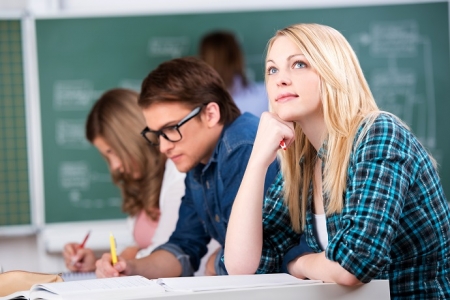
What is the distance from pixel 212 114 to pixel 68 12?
214 cm

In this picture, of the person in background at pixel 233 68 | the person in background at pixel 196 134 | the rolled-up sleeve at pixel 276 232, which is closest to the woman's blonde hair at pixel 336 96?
the rolled-up sleeve at pixel 276 232

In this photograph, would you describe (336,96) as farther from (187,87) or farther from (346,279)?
(187,87)

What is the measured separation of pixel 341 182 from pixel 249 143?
0.68 meters

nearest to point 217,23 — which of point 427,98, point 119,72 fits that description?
point 119,72

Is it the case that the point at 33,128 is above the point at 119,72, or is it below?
below

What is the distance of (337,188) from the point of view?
1.64 metres

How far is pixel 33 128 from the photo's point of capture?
421 centimetres

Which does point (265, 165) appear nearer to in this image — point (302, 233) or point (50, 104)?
point (302, 233)

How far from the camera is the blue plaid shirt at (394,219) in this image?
1464 millimetres

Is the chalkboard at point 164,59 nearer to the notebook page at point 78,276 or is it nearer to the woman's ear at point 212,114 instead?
the notebook page at point 78,276

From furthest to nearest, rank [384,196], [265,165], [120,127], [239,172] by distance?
[120,127]
[239,172]
[265,165]
[384,196]

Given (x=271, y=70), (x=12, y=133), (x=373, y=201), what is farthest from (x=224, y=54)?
(x=373, y=201)

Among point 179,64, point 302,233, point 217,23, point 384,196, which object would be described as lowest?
point 302,233

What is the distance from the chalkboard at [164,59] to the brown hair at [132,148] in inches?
43.2
